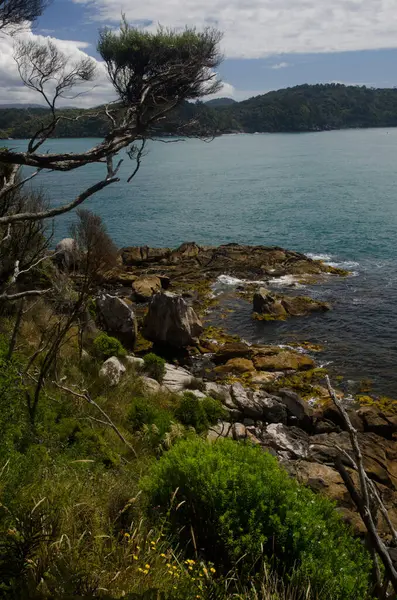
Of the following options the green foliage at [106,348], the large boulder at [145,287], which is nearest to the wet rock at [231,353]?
the green foliage at [106,348]

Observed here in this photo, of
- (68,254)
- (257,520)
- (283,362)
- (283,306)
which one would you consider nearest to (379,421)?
(283,362)

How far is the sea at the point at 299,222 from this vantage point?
2097 centimetres

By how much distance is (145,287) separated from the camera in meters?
27.0

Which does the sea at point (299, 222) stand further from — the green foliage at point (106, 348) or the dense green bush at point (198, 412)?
the green foliage at point (106, 348)

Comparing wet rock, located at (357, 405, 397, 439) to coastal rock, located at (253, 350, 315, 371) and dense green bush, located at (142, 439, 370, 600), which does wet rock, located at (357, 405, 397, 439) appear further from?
dense green bush, located at (142, 439, 370, 600)

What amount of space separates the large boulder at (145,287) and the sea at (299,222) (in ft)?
10.9

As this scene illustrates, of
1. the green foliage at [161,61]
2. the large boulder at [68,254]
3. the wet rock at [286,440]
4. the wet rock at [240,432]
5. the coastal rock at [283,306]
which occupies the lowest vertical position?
the wet rock at [286,440]

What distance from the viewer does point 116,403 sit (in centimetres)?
1099

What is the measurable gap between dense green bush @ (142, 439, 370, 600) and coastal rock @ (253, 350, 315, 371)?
12020 millimetres

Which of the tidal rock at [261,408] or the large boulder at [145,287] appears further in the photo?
the large boulder at [145,287]

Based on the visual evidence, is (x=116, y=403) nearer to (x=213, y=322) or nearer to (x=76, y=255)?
(x=213, y=322)

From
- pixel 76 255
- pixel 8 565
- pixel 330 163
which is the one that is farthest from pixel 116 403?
pixel 330 163

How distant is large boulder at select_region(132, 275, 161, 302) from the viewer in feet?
86.0

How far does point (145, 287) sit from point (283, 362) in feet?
35.3
